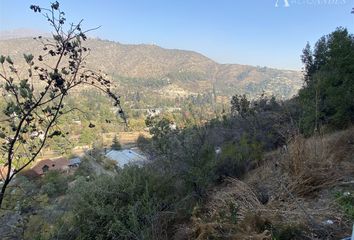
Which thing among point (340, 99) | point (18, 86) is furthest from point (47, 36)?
point (340, 99)

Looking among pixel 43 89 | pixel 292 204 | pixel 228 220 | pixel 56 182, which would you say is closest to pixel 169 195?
pixel 228 220

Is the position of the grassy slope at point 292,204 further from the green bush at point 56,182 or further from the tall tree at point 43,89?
the green bush at point 56,182

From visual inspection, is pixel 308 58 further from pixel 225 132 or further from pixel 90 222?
pixel 90 222

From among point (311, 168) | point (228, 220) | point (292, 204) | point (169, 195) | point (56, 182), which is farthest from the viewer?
point (56, 182)

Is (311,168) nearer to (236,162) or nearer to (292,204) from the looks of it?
(292,204)

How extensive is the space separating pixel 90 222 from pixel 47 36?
2315 millimetres

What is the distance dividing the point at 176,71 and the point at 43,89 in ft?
463

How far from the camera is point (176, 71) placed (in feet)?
465

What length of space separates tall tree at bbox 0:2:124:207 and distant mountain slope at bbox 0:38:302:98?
108 meters

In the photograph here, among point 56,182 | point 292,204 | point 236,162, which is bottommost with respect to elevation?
point 56,182

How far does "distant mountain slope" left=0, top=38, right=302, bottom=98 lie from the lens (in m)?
122

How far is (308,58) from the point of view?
52.5 ft

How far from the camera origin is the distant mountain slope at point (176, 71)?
122m

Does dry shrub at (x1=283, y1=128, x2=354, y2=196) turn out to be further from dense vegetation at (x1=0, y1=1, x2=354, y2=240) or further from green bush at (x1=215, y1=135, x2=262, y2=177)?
green bush at (x1=215, y1=135, x2=262, y2=177)
